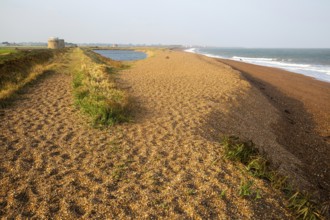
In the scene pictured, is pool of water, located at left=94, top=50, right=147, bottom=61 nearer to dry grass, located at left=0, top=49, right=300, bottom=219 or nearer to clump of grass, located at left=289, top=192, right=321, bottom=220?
dry grass, located at left=0, top=49, right=300, bottom=219

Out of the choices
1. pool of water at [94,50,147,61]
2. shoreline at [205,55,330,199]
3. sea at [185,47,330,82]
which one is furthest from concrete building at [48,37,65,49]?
shoreline at [205,55,330,199]

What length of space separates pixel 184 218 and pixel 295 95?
1484 cm

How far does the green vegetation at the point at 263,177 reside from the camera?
4125 mm

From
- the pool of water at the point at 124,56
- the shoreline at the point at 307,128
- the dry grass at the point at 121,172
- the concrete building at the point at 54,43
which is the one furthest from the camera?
the concrete building at the point at 54,43

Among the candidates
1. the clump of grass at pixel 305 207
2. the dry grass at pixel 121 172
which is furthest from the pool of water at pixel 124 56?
the clump of grass at pixel 305 207

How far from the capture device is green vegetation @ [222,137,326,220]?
13.5 ft

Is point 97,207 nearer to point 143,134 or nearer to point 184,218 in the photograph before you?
point 184,218

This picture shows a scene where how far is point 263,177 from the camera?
5129 millimetres

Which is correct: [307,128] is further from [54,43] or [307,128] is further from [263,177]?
[54,43]

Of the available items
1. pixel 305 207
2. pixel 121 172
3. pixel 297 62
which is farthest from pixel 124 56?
pixel 305 207

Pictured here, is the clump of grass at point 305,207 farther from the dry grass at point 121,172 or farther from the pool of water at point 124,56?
the pool of water at point 124,56

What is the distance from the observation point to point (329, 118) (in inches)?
436

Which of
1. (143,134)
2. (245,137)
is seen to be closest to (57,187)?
(143,134)

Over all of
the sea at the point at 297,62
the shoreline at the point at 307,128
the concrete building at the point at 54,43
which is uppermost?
the concrete building at the point at 54,43
